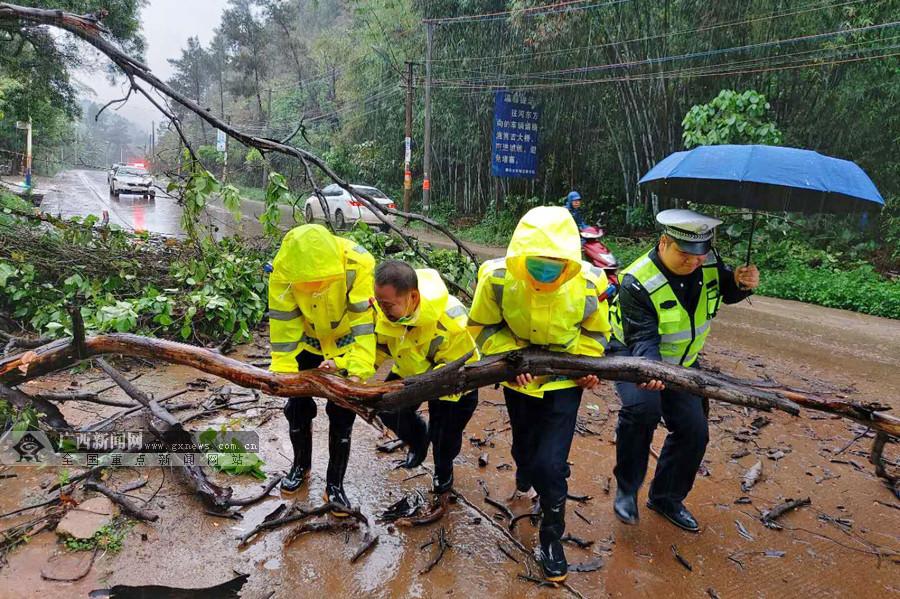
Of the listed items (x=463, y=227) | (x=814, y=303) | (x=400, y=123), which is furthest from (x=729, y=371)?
(x=400, y=123)

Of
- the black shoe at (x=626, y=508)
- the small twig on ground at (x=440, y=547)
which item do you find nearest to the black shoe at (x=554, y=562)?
the small twig on ground at (x=440, y=547)

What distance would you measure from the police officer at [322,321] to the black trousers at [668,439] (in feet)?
4.84

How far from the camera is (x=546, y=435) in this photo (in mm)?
2816

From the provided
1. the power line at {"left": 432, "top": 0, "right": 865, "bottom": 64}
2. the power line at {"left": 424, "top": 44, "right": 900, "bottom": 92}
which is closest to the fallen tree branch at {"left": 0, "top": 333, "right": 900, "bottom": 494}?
the power line at {"left": 424, "top": 44, "right": 900, "bottom": 92}

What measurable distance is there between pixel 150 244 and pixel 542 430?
597 centimetres

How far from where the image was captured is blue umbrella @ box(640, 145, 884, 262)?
277 centimetres

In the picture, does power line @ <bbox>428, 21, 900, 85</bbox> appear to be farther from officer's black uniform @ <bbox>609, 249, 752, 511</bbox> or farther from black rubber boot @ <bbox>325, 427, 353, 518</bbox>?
black rubber boot @ <bbox>325, 427, 353, 518</bbox>

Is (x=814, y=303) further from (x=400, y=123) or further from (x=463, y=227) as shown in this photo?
(x=400, y=123)

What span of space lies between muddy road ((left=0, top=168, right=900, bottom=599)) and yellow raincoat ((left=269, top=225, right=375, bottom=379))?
939 mm

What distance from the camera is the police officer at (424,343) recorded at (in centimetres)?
279

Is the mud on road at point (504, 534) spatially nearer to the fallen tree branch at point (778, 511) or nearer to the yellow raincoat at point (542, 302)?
the fallen tree branch at point (778, 511)

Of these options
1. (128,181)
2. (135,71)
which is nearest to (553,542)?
(135,71)

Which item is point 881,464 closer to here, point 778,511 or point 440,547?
point 778,511

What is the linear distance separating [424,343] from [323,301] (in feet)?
1.96
